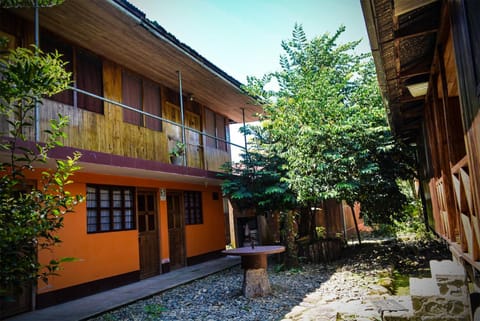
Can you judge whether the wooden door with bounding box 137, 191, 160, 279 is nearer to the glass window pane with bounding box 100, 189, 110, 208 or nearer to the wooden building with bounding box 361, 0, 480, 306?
the glass window pane with bounding box 100, 189, 110, 208

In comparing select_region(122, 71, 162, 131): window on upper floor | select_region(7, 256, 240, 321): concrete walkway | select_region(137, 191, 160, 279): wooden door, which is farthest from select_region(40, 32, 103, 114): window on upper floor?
select_region(7, 256, 240, 321): concrete walkway

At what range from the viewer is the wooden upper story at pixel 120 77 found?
24.1ft

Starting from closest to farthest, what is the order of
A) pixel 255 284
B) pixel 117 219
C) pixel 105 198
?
pixel 255 284 → pixel 105 198 → pixel 117 219

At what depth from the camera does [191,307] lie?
23.2 feet

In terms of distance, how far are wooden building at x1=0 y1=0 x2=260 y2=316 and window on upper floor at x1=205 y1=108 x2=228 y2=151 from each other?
1.13 meters

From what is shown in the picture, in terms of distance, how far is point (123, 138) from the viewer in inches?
360

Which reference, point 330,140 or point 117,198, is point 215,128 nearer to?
point 330,140

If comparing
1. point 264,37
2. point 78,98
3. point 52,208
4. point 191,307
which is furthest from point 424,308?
point 264,37

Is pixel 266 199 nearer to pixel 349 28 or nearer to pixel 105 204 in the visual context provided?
pixel 105 204

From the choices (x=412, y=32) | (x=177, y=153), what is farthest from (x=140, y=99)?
(x=412, y=32)

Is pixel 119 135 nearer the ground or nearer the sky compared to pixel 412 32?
nearer the sky

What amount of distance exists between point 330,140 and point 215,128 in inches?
251

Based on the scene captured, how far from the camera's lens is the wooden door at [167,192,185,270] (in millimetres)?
11688

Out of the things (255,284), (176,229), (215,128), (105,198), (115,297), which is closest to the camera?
(255,284)
